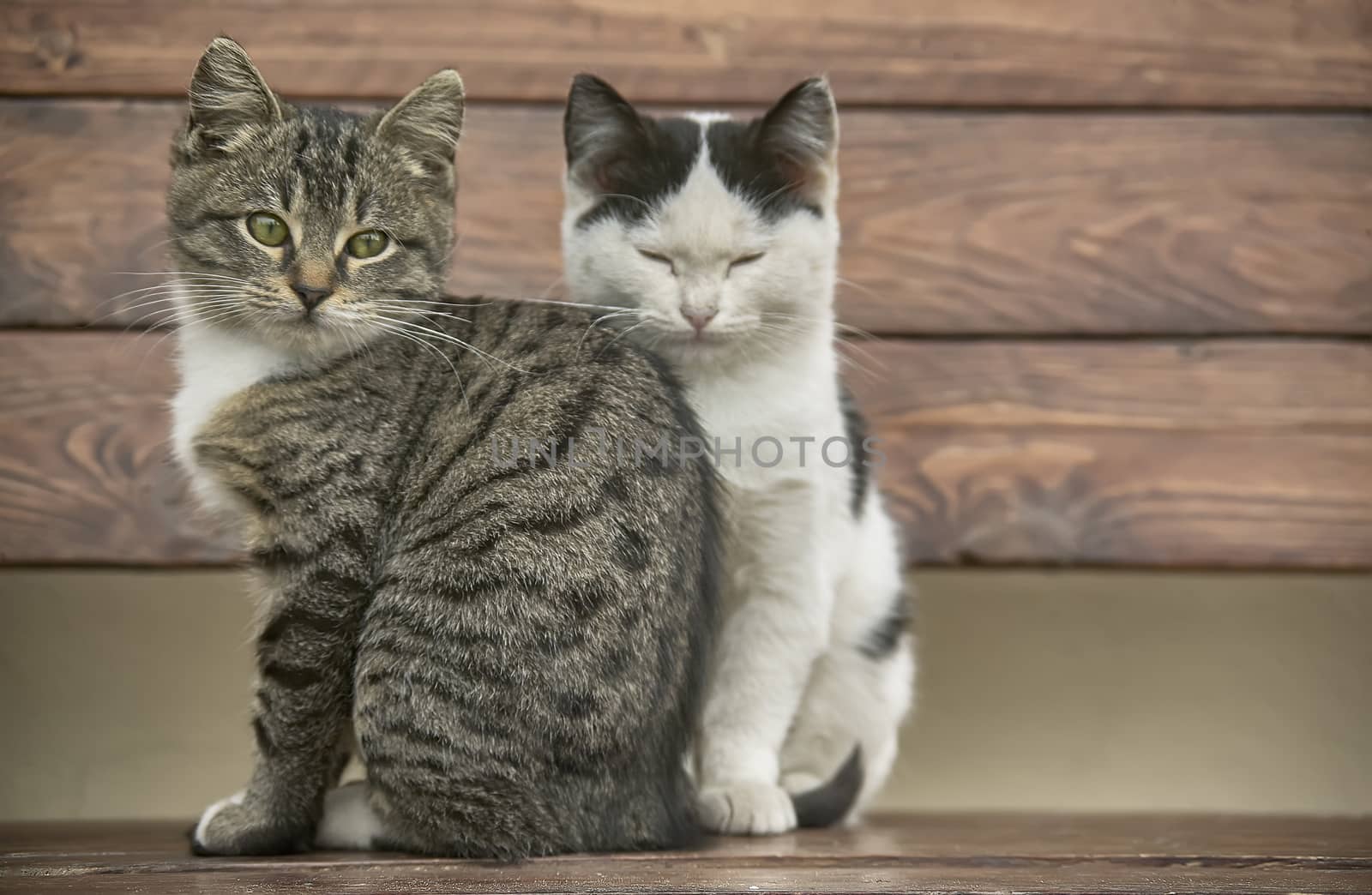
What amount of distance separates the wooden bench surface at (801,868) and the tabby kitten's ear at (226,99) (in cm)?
85

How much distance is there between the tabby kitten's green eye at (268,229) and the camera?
1.45m

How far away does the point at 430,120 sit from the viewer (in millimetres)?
1536

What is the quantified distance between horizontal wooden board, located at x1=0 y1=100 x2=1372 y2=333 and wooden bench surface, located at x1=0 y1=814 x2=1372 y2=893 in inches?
34.6

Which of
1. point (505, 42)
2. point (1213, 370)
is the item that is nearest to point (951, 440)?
point (1213, 370)

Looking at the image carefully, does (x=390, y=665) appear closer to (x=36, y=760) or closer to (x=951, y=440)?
(x=951, y=440)

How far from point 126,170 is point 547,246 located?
0.70m

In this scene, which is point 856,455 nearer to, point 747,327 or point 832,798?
point 747,327

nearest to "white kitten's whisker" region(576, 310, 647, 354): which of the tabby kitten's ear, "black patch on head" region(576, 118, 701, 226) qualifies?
"black patch on head" region(576, 118, 701, 226)

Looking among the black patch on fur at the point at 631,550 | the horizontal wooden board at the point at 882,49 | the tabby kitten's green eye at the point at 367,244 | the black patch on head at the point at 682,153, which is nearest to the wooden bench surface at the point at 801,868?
the black patch on fur at the point at 631,550

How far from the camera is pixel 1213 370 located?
2070mm

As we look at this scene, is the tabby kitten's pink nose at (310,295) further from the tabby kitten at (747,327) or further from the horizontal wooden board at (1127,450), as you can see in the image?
the horizontal wooden board at (1127,450)

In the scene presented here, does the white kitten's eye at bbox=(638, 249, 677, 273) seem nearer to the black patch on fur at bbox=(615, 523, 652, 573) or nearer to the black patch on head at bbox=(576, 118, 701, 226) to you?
the black patch on head at bbox=(576, 118, 701, 226)

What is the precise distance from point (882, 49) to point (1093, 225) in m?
0.47

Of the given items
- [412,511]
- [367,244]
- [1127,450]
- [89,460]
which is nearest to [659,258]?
[367,244]
